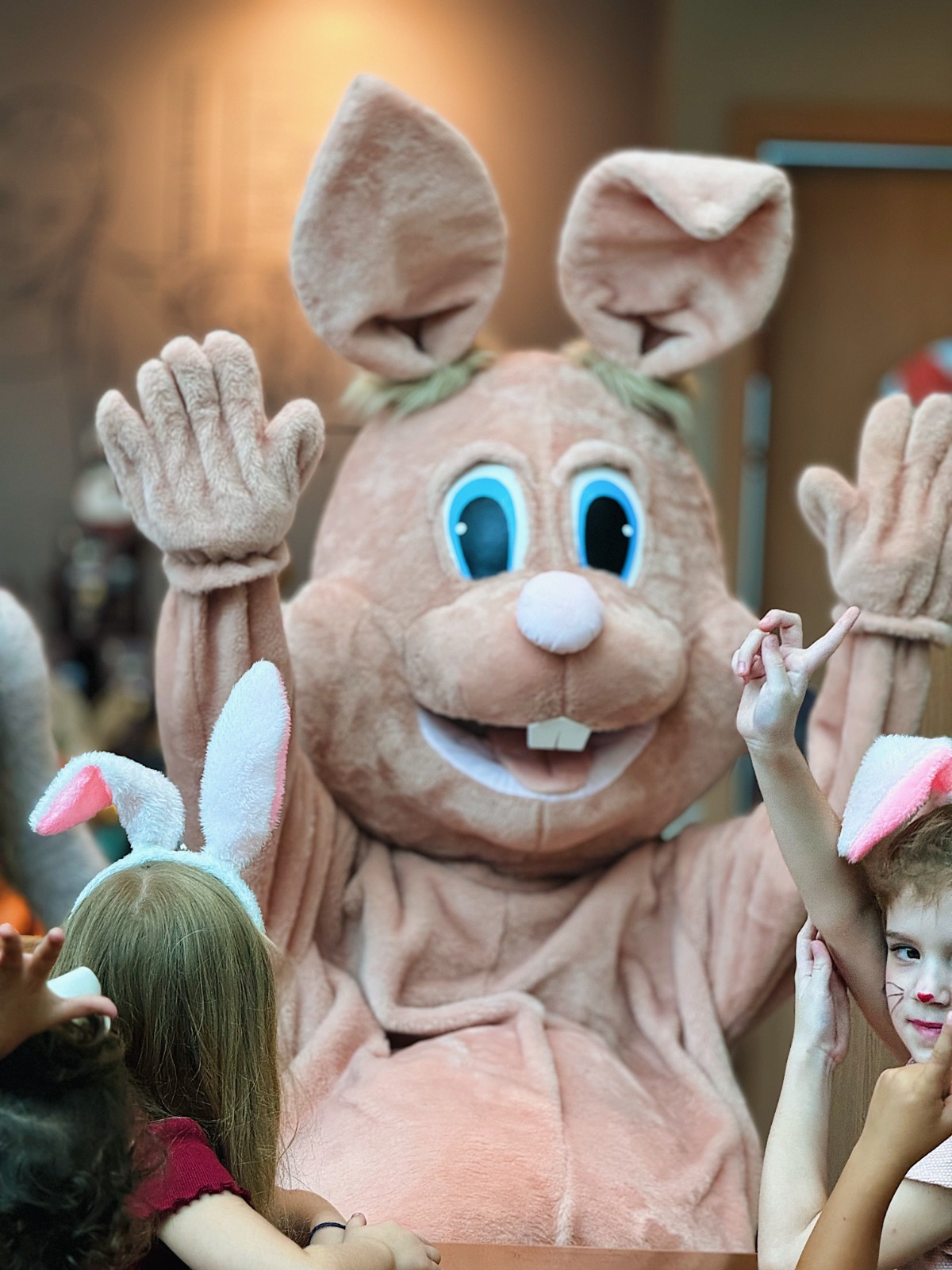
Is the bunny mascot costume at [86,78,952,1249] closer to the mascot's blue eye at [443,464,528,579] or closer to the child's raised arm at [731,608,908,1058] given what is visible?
the mascot's blue eye at [443,464,528,579]

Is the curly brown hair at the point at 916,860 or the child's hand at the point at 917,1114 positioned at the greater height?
the curly brown hair at the point at 916,860

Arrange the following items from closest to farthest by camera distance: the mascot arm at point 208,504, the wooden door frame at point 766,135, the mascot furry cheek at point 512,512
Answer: the mascot arm at point 208,504
the mascot furry cheek at point 512,512
the wooden door frame at point 766,135

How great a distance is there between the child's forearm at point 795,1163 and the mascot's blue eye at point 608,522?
1.85ft

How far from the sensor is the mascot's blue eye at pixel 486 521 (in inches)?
54.2

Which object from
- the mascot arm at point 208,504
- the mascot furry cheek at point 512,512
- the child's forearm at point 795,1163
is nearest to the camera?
the child's forearm at point 795,1163

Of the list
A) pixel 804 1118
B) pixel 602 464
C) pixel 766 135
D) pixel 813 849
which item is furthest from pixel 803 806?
pixel 766 135

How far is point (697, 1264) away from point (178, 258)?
2.30 metres

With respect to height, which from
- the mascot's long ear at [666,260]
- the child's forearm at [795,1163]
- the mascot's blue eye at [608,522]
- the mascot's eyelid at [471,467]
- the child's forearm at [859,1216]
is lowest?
the child's forearm at [795,1163]

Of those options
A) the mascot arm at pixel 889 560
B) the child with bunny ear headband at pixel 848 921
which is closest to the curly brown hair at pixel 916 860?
the child with bunny ear headband at pixel 848 921

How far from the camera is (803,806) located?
94 centimetres

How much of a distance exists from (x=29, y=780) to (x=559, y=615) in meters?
0.54

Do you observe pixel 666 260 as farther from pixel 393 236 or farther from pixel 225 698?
pixel 225 698

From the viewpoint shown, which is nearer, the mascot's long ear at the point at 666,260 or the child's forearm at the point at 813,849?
the child's forearm at the point at 813,849

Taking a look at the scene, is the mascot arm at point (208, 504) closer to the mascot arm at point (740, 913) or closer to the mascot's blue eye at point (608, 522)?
the mascot's blue eye at point (608, 522)
